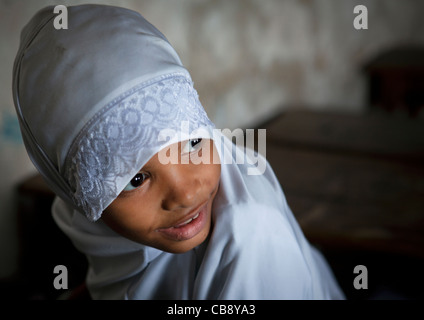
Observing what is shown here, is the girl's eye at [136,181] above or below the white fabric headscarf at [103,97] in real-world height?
below

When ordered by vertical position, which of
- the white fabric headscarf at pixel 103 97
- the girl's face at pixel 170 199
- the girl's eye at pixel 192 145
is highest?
the white fabric headscarf at pixel 103 97

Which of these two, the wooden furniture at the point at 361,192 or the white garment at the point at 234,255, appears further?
the wooden furniture at the point at 361,192

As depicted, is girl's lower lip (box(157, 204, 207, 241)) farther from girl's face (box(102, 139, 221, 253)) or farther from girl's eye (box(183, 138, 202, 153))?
girl's eye (box(183, 138, 202, 153))

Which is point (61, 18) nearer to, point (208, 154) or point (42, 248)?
point (208, 154)

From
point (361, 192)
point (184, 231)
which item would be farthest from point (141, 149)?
point (361, 192)

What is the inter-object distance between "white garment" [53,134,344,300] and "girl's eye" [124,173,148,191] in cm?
19

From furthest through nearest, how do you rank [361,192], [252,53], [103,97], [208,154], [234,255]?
[252,53], [361,192], [234,255], [208,154], [103,97]

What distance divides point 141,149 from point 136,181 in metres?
0.06

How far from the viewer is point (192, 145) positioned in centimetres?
68

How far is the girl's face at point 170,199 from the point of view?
0.65 m

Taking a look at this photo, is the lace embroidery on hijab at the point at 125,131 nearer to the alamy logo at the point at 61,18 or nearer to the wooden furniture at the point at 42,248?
the alamy logo at the point at 61,18

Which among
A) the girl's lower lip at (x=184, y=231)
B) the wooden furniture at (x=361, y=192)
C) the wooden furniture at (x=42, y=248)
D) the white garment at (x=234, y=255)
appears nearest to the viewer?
the girl's lower lip at (x=184, y=231)

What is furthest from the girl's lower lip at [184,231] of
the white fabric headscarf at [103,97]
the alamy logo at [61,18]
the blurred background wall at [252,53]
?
the blurred background wall at [252,53]
